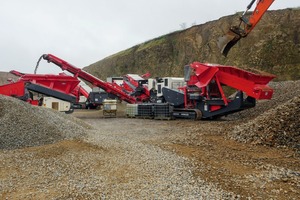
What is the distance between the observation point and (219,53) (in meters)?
31.0

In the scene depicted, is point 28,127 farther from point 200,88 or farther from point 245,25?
point 200,88

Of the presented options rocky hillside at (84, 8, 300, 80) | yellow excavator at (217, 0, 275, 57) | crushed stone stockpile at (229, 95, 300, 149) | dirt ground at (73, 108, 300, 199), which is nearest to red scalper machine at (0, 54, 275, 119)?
yellow excavator at (217, 0, 275, 57)

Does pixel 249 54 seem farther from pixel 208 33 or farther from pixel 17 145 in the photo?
pixel 17 145

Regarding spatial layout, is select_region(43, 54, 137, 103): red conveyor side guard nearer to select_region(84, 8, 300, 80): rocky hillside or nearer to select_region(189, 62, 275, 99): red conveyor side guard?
select_region(189, 62, 275, 99): red conveyor side guard

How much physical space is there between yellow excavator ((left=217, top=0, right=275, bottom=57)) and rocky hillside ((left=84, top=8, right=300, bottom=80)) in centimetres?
1434

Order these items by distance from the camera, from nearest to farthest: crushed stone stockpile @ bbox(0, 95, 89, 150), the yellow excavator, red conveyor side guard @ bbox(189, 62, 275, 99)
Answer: crushed stone stockpile @ bbox(0, 95, 89, 150) → the yellow excavator → red conveyor side guard @ bbox(189, 62, 275, 99)

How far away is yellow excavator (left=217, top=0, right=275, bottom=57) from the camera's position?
1080cm

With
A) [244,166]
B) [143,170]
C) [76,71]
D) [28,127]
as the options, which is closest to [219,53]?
[76,71]

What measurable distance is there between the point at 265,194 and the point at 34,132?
618 cm

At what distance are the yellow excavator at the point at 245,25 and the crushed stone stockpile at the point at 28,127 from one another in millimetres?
6839

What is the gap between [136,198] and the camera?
4.04m

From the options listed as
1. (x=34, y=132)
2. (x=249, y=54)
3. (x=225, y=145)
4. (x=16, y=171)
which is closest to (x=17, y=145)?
(x=34, y=132)

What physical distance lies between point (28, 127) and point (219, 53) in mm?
26195

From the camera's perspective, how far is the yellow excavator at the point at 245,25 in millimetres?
10797
